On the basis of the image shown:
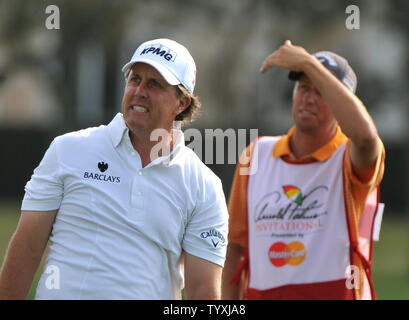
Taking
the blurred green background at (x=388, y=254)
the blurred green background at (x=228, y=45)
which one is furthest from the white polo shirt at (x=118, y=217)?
the blurred green background at (x=228, y=45)

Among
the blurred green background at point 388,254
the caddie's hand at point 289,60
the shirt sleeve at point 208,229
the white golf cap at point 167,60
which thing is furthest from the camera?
the blurred green background at point 388,254

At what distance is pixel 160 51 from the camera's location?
14.1ft

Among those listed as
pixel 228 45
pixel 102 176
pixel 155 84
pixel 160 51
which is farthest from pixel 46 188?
pixel 228 45

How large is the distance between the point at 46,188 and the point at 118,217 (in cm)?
36

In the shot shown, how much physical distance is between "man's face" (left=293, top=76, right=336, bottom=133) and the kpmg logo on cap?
0.97 metres

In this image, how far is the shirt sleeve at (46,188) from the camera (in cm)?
397

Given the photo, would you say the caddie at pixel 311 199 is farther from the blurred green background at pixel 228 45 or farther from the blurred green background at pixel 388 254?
the blurred green background at pixel 228 45

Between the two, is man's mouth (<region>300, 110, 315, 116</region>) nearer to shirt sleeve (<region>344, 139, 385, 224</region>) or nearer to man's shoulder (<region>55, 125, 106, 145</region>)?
shirt sleeve (<region>344, 139, 385, 224</region>)

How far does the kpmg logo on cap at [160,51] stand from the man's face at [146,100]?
0.24ft

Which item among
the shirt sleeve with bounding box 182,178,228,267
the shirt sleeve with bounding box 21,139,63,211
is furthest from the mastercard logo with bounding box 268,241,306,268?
the shirt sleeve with bounding box 21,139,63,211

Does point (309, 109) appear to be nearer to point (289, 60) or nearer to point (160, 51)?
point (289, 60)

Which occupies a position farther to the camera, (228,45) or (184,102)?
(228,45)

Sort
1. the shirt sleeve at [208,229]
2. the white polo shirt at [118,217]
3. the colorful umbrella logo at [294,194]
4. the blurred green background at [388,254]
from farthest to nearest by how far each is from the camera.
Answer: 1. the blurred green background at [388,254]
2. the colorful umbrella logo at [294,194]
3. the shirt sleeve at [208,229]
4. the white polo shirt at [118,217]
